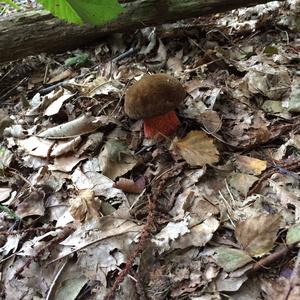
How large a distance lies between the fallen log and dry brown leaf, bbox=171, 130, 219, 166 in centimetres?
150

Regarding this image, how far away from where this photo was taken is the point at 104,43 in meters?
3.79

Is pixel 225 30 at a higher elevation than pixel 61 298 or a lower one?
higher

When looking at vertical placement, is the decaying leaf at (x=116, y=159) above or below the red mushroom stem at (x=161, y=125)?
below

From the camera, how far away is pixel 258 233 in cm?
176

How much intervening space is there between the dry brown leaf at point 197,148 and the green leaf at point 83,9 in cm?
133

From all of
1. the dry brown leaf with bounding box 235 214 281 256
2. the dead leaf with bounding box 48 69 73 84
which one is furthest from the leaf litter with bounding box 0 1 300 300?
the dead leaf with bounding box 48 69 73 84

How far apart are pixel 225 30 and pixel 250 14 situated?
15.2 inches

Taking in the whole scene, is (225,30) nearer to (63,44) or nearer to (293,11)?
(293,11)

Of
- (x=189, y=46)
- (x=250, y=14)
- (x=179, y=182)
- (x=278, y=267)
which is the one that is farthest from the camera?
(x=250, y=14)

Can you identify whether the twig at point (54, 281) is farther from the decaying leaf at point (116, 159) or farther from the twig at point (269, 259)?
the twig at point (269, 259)

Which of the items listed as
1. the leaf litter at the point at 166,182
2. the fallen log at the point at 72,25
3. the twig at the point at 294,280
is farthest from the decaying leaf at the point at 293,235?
the fallen log at the point at 72,25

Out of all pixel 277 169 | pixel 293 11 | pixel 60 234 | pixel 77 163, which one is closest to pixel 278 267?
pixel 277 169

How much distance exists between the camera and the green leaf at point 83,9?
906 mm

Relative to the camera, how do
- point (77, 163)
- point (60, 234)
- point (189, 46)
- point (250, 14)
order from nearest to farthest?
point (60, 234)
point (77, 163)
point (189, 46)
point (250, 14)
